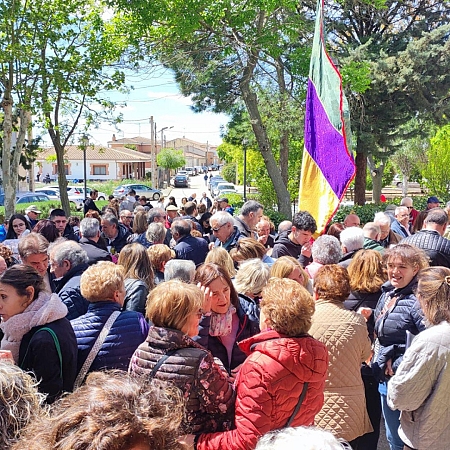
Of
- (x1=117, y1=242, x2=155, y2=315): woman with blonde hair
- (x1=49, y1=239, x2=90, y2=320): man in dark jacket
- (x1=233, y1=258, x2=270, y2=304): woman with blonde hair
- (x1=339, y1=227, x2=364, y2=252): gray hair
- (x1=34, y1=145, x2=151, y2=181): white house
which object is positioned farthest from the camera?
(x1=34, y1=145, x2=151, y2=181): white house

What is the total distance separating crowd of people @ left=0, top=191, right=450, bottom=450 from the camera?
1.31 metres

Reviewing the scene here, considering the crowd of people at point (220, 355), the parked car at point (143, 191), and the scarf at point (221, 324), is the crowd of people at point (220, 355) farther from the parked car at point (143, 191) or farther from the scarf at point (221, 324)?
the parked car at point (143, 191)

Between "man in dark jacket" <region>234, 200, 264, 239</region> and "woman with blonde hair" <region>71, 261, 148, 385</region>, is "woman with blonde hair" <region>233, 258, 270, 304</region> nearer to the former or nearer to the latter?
"woman with blonde hair" <region>71, 261, 148, 385</region>

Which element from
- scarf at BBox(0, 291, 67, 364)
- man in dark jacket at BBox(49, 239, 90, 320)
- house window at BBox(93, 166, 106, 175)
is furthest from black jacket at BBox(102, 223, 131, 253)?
house window at BBox(93, 166, 106, 175)

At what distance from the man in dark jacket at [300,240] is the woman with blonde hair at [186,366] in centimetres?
338

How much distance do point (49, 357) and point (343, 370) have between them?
1.81 metres

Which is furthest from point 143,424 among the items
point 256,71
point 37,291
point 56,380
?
point 256,71

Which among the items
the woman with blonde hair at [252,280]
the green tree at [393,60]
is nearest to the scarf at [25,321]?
the woman with blonde hair at [252,280]

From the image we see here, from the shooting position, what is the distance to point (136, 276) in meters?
4.48

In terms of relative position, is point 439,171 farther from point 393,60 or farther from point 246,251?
point 246,251

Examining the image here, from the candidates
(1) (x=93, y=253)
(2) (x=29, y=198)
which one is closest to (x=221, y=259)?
(1) (x=93, y=253)

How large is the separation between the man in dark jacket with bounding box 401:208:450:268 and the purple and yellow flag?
0.95m

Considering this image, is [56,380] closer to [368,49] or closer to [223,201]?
[223,201]

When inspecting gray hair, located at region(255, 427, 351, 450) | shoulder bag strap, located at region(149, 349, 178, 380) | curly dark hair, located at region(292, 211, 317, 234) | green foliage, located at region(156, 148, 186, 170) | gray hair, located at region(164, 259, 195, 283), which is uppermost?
green foliage, located at region(156, 148, 186, 170)
